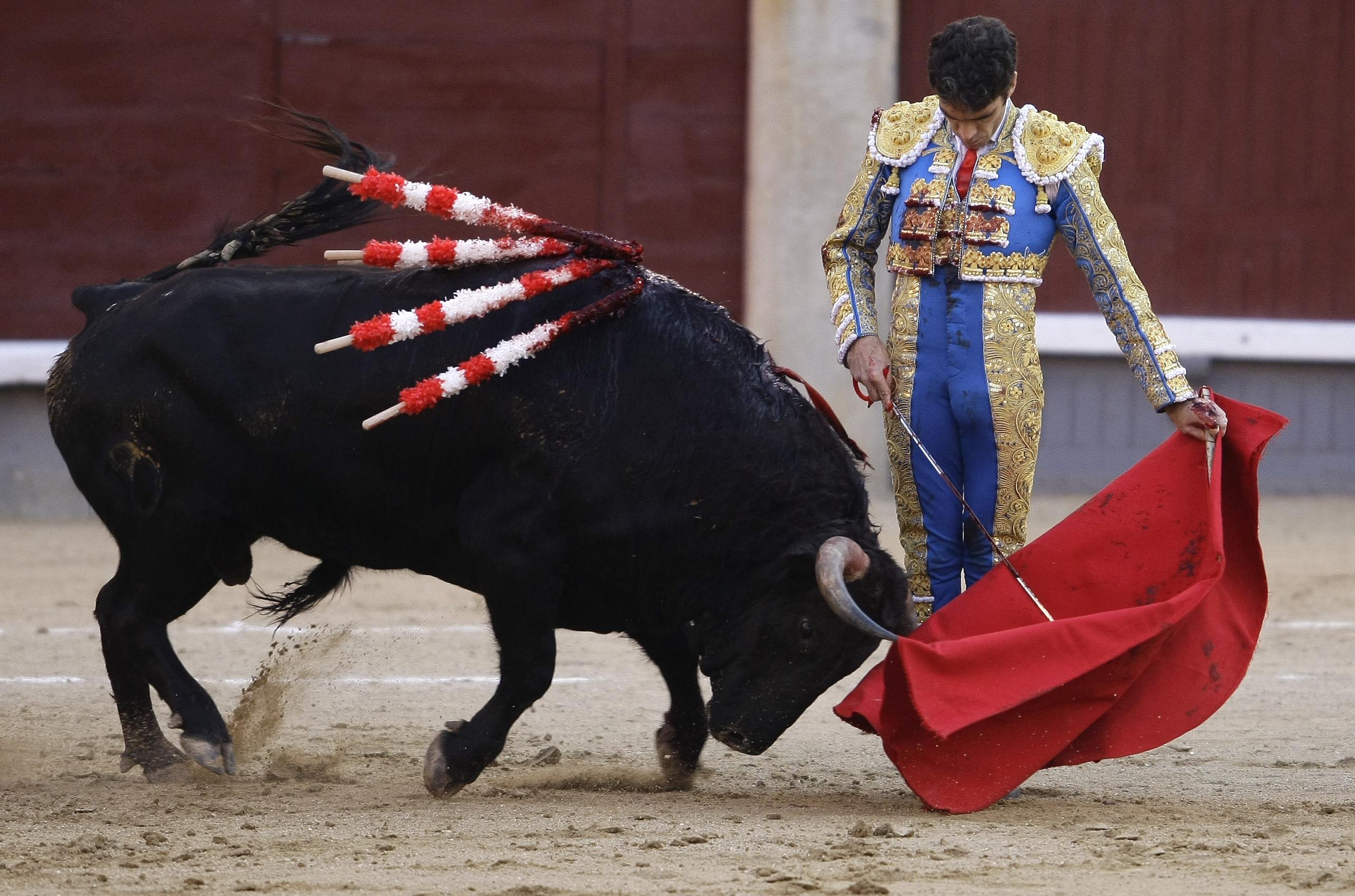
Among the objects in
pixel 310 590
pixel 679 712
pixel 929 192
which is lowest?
pixel 679 712

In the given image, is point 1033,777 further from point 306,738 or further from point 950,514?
point 306,738

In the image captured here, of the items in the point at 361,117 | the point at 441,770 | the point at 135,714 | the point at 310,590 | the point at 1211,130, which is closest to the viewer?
the point at 441,770

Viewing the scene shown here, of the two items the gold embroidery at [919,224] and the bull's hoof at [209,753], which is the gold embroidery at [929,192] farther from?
the bull's hoof at [209,753]

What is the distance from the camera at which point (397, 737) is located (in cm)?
462

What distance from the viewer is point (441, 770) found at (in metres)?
3.76

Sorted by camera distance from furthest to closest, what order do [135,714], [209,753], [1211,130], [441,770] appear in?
[1211,130] → [135,714] → [209,753] → [441,770]

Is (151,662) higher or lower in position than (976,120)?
lower

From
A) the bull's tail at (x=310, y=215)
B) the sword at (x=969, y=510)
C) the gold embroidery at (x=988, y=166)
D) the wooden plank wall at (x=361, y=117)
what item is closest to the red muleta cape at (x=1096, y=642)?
the sword at (x=969, y=510)

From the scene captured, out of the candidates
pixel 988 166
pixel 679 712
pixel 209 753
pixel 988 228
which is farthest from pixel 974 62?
pixel 209 753

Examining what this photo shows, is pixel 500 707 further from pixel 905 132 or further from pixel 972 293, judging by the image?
pixel 905 132

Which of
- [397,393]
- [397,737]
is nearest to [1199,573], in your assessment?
[397,393]

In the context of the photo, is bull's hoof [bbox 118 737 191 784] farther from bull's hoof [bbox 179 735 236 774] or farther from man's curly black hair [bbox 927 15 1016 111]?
man's curly black hair [bbox 927 15 1016 111]

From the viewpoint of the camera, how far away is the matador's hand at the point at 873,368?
389 centimetres

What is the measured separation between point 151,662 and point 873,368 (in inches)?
68.9
